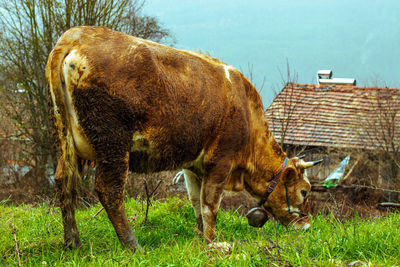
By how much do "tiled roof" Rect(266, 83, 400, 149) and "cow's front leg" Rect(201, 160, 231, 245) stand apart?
33.3 ft

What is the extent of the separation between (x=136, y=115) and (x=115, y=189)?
2.63ft

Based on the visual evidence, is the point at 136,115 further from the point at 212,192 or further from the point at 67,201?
the point at 212,192

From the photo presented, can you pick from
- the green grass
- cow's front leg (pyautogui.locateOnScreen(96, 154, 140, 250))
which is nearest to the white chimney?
the green grass

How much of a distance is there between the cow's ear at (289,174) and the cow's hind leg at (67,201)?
2815 millimetres

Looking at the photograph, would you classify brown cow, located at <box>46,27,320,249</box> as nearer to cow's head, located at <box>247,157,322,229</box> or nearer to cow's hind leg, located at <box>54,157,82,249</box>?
cow's hind leg, located at <box>54,157,82,249</box>

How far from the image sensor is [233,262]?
3.73 metres

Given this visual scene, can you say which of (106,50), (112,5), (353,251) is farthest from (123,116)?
(112,5)

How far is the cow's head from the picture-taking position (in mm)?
6203

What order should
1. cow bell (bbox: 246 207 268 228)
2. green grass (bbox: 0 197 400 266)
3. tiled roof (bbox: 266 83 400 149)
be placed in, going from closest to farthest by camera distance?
green grass (bbox: 0 197 400 266) → cow bell (bbox: 246 207 268 228) → tiled roof (bbox: 266 83 400 149)

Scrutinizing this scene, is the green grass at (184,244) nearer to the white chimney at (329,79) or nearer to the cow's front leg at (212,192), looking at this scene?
the cow's front leg at (212,192)

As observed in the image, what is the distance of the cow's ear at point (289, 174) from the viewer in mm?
6172

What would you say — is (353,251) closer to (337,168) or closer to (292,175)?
(292,175)

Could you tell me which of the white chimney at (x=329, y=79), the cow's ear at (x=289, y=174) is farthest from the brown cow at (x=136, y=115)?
the white chimney at (x=329, y=79)

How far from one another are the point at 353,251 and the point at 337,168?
14573 mm
